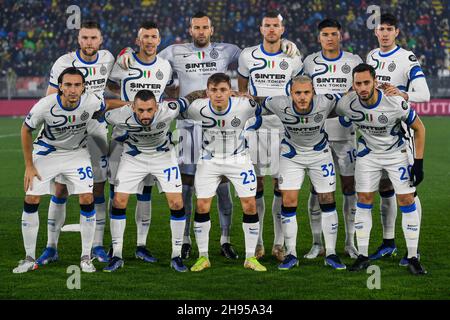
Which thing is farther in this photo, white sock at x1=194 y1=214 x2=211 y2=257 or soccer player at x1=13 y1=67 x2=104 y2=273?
white sock at x1=194 y1=214 x2=211 y2=257

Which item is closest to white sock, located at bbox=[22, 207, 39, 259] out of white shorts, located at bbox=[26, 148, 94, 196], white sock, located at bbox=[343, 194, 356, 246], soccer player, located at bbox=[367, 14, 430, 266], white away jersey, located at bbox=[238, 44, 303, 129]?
white shorts, located at bbox=[26, 148, 94, 196]

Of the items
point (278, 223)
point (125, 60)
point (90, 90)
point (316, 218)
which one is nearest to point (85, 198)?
point (90, 90)

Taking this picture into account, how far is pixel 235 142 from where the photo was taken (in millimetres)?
8836

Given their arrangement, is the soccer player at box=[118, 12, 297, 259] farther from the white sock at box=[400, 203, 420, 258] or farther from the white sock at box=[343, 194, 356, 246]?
the white sock at box=[400, 203, 420, 258]

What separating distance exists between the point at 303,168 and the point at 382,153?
0.83 meters

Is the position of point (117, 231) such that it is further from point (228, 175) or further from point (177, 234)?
point (228, 175)

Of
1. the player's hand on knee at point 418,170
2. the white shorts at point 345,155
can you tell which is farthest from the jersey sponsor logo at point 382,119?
the white shorts at point 345,155

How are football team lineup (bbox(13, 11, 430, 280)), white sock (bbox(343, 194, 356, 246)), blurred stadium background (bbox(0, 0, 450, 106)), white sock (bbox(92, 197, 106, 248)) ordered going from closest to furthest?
1. football team lineup (bbox(13, 11, 430, 280))
2. white sock (bbox(92, 197, 106, 248))
3. white sock (bbox(343, 194, 356, 246))
4. blurred stadium background (bbox(0, 0, 450, 106))

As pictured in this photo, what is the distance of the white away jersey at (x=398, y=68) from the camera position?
9.16 meters

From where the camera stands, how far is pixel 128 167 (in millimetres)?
8828

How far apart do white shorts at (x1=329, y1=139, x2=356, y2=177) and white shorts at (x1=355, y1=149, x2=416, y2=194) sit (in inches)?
18.5

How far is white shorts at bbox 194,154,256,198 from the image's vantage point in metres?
8.74

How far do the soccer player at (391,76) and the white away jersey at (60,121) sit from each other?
10.0 feet
